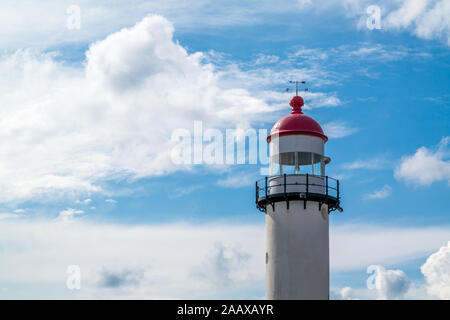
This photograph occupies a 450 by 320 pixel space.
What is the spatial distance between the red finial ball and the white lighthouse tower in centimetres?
54

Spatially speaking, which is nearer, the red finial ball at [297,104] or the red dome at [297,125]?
the red dome at [297,125]

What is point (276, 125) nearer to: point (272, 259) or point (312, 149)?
point (312, 149)

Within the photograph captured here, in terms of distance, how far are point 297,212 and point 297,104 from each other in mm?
7360

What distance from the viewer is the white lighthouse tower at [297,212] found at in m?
44.7

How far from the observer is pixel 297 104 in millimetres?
47938

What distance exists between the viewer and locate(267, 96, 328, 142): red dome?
46.6 metres

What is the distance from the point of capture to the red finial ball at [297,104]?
4791cm

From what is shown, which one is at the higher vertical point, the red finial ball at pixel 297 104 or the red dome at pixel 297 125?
the red finial ball at pixel 297 104

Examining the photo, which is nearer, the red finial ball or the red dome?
the red dome
